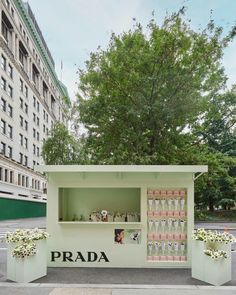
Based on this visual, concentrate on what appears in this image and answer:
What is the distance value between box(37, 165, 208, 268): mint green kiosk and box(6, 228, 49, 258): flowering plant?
143 centimetres

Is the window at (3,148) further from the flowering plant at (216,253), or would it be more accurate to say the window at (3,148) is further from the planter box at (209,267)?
the flowering plant at (216,253)

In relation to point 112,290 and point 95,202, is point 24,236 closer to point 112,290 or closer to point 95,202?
point 112,290

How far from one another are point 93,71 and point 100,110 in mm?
3040

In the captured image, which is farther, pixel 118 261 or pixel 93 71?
pixel 93 71

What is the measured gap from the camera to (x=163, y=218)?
10398 mm

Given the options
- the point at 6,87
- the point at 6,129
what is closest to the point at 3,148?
the point at 6,129

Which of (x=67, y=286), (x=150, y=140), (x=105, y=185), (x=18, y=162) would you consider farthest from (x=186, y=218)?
(x=18, y=162)

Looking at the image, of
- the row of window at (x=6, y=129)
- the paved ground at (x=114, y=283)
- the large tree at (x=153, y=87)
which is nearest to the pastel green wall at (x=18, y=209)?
the row of window at (x=6, y=129)

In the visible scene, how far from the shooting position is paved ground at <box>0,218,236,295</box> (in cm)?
761

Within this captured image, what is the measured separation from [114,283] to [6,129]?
126 ft

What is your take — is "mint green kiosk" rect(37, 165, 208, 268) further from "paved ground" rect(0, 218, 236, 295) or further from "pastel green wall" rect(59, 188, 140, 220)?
"pastel green wall" rect(59, 188, 140, 220)

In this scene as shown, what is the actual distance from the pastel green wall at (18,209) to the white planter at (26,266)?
26.4 meters

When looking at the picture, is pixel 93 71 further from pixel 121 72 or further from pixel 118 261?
pixel 118 261

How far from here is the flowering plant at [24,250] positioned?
27.1 feet
